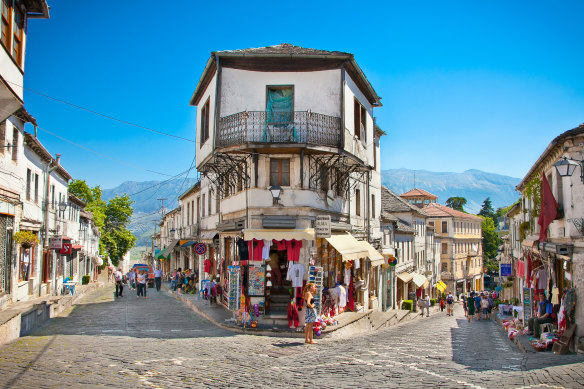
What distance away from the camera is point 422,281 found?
130 ft

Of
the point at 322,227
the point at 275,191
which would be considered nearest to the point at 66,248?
the point at 275,191

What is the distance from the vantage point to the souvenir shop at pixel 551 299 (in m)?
12.9

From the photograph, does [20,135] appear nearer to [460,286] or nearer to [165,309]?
[165,309]

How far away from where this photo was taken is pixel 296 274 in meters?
16.5

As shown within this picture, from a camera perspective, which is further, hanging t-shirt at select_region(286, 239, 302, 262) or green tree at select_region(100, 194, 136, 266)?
green tree at select_region(100, 194, 136, 266)

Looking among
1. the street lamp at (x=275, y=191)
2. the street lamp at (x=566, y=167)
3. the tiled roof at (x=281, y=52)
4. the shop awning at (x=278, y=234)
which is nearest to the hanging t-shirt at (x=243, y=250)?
the shop awning at (x=278, y=234)

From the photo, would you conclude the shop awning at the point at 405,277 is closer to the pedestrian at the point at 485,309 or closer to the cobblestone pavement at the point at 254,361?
the pedestrian at the point at 485,309

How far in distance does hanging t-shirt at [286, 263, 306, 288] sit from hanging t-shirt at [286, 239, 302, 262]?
272mm

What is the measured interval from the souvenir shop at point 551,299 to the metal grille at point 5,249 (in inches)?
703

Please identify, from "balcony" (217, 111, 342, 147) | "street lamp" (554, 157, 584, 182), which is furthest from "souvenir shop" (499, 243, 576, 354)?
"balcony" (217, 111, 342, 147)

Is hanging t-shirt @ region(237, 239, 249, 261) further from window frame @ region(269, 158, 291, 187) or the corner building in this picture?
window frame @ region(269, 158, 291, 187)

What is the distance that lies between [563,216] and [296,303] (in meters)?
9.13

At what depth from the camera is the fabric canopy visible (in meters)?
16.9

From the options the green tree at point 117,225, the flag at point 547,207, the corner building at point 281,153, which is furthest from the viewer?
the green tree at point 117,225
